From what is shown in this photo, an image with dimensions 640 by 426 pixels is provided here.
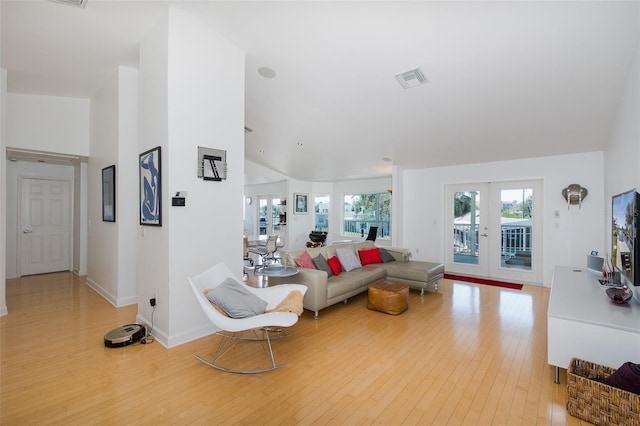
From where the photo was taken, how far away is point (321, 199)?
10.7m

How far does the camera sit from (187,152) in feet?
9.84

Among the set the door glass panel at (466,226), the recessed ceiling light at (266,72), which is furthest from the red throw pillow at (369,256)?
the recessed ceiling light at (266,72)

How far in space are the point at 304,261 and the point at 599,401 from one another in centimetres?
315

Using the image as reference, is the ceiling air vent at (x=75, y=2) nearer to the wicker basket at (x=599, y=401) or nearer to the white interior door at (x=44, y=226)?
the white interior door at (x=44, y=226)

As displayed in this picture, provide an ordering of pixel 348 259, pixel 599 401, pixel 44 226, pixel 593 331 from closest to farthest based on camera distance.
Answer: pixel 599 401 < pixel 593 331 < pixel 348 259 < pixel 44 226

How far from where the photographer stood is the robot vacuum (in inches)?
112

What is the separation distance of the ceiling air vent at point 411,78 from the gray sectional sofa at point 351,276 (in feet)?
8.72

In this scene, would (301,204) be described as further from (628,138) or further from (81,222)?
(628,138)

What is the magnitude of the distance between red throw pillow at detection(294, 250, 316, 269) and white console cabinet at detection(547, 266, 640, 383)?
2740 millimetres

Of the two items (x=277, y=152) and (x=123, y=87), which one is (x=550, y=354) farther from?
(x=277, y=152)

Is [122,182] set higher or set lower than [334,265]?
higher

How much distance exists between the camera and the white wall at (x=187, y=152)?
2900mm

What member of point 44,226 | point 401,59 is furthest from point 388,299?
point 44,226

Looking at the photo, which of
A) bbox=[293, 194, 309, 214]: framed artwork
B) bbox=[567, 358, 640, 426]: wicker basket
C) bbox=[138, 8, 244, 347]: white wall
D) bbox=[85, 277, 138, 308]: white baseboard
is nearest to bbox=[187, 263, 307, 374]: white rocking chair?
bbox=[138, 8, 244, 347]: white wall
